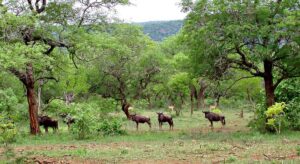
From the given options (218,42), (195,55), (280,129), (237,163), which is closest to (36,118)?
(195,55)

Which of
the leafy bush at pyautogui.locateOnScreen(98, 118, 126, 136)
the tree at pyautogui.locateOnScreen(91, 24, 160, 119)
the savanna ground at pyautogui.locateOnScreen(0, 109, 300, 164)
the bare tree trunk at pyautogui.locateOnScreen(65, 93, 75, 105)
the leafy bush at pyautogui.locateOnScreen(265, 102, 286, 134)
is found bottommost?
the savanna ground at pyautogui.locateOnScreen(0, 109, 300, 164)

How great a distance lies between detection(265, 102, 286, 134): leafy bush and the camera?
20.8 m

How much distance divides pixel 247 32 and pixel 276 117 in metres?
5.06

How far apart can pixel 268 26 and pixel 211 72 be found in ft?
15.4

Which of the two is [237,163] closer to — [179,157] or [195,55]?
[179,157]

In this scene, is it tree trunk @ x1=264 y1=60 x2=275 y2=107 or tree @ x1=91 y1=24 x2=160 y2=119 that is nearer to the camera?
tree trunk @ x1=264 y1=60 x2=275 y2=107

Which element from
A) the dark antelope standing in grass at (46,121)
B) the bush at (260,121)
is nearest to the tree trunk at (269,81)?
the bush at (260,121)

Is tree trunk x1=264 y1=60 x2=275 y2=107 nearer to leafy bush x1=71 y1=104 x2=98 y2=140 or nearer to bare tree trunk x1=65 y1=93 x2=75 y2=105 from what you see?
leafy bush x1=71 y1=104 x2=98 y2=140

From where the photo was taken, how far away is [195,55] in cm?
2445

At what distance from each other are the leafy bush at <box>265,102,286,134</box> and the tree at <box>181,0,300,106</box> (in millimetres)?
2537

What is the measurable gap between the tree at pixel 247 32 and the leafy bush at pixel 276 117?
2537 millimetres

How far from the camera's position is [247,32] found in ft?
68.6

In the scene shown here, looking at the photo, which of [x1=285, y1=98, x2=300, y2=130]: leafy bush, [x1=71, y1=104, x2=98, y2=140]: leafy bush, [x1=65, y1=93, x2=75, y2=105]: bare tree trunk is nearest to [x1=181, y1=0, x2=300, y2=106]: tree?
[x1=285, y1=98, x2=300, y2=130]: leafy bush

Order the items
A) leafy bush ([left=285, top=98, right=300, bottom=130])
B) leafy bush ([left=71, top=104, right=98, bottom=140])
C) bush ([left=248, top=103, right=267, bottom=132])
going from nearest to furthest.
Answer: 1. leafy bush ([left=71, top=104, right=98, bottom=140])
2. bush ([left=248, top=103, right=267, bottom=132])
3. leafy bush ([left=285, top=98, right=300, bottom=130])
